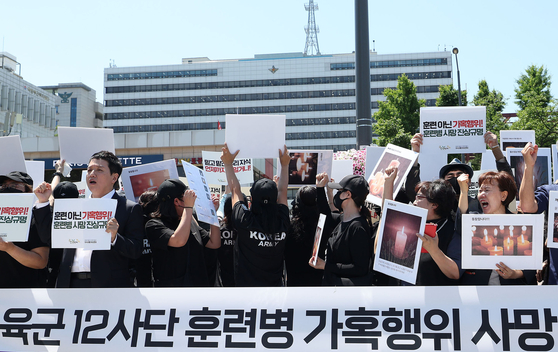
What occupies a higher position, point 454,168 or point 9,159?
point 9,159

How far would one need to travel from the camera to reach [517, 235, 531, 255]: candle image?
11.3 feet

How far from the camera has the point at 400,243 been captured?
362cm

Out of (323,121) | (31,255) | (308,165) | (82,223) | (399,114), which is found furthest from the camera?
(323,121)

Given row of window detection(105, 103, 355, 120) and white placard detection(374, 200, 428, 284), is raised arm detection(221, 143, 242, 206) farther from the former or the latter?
row of window detection(105, 103, 355, 120)

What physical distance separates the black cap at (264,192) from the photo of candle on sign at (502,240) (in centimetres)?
170

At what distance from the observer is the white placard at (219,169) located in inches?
290

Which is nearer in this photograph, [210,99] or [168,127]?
[168,127]

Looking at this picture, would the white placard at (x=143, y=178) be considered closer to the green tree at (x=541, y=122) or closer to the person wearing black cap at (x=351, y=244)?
the person wearing black cap at (x=351, y=244)

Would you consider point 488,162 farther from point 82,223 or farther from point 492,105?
point 492,105

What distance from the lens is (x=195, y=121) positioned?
109 m

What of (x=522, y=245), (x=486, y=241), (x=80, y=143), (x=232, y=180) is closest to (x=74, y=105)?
(x=80, y=143)

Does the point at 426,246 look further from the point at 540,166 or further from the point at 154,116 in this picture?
the point at 154,116

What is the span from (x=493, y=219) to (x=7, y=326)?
3.71 m

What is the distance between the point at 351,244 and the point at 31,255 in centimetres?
263
